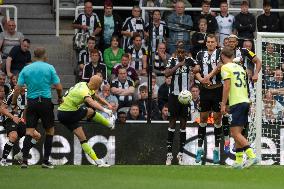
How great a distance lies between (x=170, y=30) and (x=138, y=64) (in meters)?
1.03

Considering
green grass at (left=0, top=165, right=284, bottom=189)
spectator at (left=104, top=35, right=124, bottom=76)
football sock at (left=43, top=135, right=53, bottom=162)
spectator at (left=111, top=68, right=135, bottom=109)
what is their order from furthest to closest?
1. spectator at (left=104, top=35, right=124, bottom=76)
2. spectator at (left=111, top=68, right=135, bottom=109)
3. football sock at (left=43, top=135, right=53, bottom=162)
4. green grass at (left=0, top=165, right=284, bottom=189)

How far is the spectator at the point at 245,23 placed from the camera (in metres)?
25.4

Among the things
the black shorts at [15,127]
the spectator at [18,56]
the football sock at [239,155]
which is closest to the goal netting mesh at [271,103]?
the football sock at [239,155]

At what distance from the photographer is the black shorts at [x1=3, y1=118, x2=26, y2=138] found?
20.8 metres

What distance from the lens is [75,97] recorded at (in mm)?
19750

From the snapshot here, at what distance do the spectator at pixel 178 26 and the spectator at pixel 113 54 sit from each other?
1108mm

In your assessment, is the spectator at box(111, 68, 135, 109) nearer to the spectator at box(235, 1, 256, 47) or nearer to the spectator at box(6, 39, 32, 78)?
the spectator at box(6, 39, 32, 78)

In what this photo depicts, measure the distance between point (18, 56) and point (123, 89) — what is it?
2331 millimetres

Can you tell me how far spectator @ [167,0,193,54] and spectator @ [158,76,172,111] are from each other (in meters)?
1.10

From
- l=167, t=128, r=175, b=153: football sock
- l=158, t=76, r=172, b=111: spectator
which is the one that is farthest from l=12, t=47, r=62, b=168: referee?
l=158, t=76, r=172, b=111: spectator

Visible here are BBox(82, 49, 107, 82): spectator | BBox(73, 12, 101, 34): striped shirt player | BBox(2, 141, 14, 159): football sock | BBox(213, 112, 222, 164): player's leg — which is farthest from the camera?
BBox(73, 12, 101, 34): striped shirt player

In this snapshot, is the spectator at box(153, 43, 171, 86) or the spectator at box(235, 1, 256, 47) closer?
the spectator at box(153, 43, 171, 86)

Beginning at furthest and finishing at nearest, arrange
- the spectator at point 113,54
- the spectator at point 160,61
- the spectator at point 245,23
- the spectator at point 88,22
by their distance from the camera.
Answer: the spectator at point 245,23 → the spectator at point 88,22 → the spectator at point 113,54 → the spectator at point 160,61

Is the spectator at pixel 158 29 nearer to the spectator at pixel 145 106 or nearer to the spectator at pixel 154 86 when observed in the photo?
the spectator at pixel 154 86
